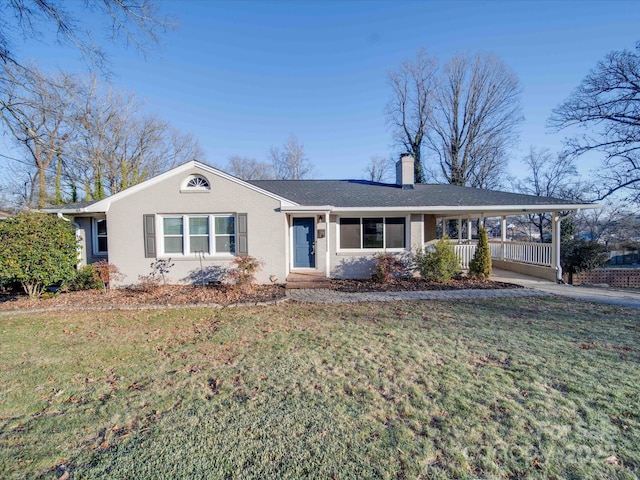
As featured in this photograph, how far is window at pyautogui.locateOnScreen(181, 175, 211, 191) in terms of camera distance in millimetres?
9922

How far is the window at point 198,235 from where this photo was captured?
396 inches

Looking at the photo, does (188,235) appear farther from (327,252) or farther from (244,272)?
(327,252)

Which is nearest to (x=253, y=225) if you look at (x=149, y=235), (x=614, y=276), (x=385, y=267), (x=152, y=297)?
(x=149, y=235)

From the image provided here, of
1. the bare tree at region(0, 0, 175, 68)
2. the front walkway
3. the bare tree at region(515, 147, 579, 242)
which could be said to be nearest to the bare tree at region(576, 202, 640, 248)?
the bare tree at region(515, 147, 579, 242)

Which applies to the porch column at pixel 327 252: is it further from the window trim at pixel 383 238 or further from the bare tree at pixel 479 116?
the bare tree at pixel 479 116

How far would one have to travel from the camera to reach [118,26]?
7.18m

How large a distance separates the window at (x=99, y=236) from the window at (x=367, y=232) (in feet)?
28.8

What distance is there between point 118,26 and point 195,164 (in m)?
3.79

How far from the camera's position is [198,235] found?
1011cm

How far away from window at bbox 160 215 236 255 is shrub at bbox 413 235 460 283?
6506mm

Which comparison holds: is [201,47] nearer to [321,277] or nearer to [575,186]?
[321,277]

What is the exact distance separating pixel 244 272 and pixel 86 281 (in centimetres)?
531

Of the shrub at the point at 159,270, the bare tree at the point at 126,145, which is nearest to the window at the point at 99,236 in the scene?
the shrub at the point at 159,270

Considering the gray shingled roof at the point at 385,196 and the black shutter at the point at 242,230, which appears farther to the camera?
the gray shingled roof at the point at 385,196
